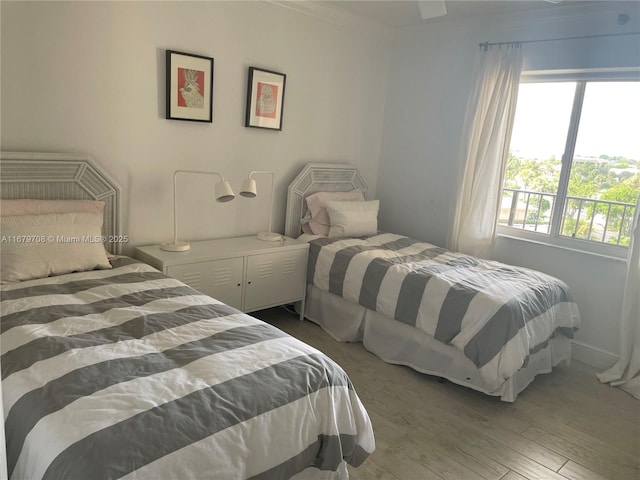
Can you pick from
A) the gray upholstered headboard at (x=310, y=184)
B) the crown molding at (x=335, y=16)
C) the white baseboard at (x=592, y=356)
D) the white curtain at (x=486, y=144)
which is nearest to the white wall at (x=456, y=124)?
the white baseboard at (x=592, y=356)

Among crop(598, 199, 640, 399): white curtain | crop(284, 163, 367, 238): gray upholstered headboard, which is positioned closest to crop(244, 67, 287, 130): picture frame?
crop(284, 163, 367, 238): gray upholstered headboard

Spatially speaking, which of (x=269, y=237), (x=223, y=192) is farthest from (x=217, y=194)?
(x=269, y=237)

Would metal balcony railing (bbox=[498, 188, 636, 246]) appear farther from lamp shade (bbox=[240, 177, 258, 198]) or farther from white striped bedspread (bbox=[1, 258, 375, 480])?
white striped bedspread (bbox=[1, 258, 375, 480])

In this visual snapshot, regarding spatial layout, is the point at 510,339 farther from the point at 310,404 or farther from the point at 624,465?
the point at 310,404

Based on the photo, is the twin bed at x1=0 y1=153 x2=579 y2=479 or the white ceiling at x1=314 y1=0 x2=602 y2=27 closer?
the twin bed at x1=0 y1=153 x2=579 y2=479

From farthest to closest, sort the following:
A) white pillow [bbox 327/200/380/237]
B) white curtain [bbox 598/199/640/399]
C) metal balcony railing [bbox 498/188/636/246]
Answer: white pillow [bbox 327/200/380/237], metal balcony railing [bbox 498/188/636/246], white curtain [bbox 598/199/640/399]

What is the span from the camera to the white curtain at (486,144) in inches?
134

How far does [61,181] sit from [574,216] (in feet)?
11.3

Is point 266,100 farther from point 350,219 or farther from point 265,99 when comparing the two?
point 350,219

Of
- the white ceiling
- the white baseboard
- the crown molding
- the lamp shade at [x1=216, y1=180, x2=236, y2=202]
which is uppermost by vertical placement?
the white ceiling

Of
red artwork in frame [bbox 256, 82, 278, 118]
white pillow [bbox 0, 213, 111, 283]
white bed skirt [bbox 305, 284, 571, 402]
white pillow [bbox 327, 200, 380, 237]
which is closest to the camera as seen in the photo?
white pillow [bbox 0, 213, 111, 283]

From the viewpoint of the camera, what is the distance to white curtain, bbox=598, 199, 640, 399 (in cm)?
286

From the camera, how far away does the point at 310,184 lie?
12.4 ft

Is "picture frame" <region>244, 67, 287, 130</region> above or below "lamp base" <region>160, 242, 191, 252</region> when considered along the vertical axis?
above
